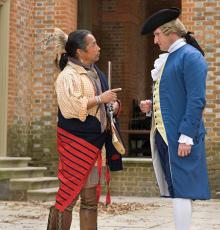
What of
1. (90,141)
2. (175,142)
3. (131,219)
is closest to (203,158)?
(175,142)

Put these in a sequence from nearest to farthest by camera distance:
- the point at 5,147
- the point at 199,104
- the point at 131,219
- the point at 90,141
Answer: the point at 199,104 → the point at 90,141 → the point at 131,219 → the point at 5,147

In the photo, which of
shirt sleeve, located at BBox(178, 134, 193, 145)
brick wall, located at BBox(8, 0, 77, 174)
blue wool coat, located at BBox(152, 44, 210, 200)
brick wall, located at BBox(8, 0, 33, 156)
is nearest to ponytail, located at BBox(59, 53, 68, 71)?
blue wool coat, located at BBox(152, 44, 210, 200)

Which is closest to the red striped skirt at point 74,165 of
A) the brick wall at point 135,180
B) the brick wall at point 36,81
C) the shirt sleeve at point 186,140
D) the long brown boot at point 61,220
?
the long brown boot at point 61,220

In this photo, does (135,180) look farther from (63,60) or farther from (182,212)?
(182,212)

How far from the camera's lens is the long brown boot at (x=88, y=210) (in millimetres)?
4898

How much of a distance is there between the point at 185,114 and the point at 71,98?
90 centimetres

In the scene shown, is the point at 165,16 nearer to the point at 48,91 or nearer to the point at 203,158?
the point at 203,158

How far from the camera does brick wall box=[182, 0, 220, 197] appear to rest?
1071 cm

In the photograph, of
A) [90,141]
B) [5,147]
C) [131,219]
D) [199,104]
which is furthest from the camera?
[5,147]

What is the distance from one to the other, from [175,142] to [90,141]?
2.37ft

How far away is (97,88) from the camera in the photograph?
5121 mm

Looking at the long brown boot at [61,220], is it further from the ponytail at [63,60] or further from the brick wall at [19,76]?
the brick wall at [19,76]

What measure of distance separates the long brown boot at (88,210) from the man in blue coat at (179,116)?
53 cm

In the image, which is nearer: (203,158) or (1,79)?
(203,158)
